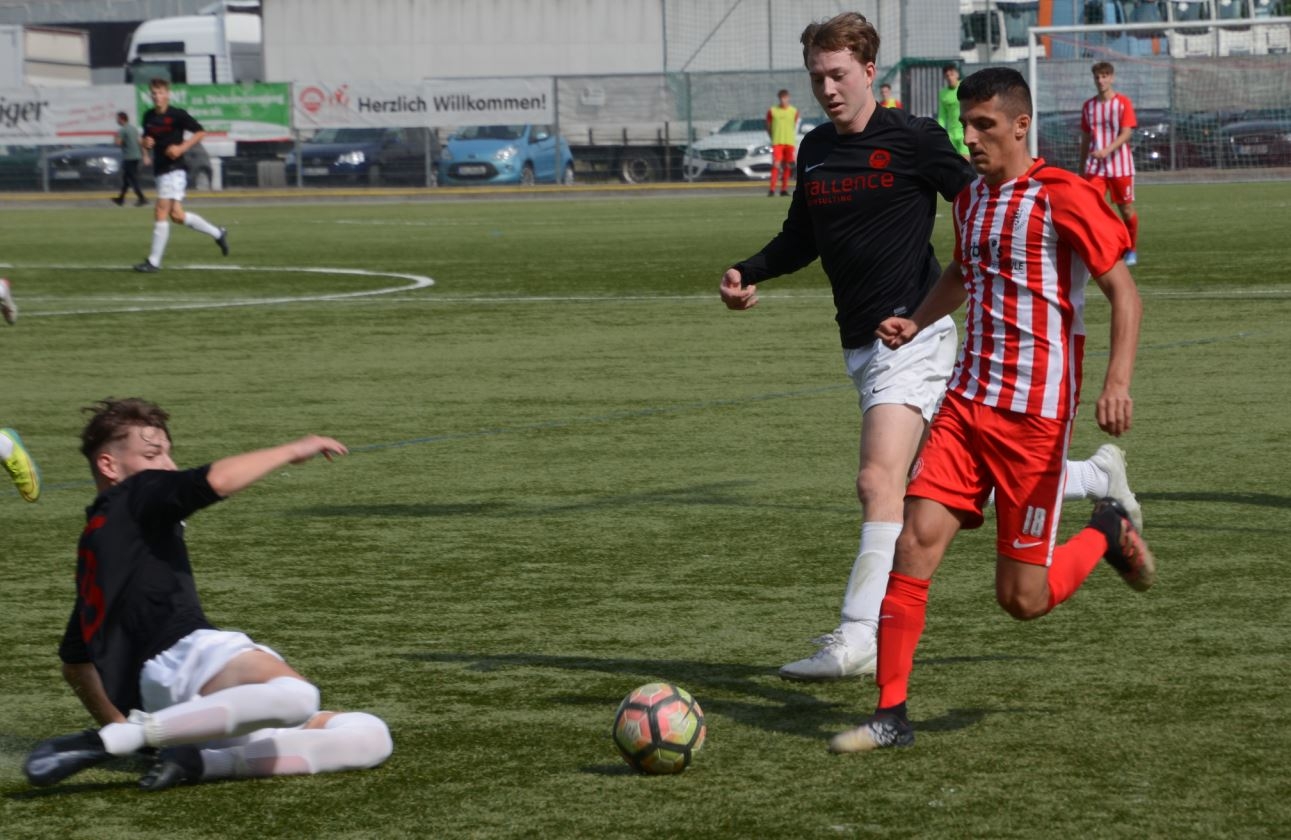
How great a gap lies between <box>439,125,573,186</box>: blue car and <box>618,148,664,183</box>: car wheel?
49.3 inches

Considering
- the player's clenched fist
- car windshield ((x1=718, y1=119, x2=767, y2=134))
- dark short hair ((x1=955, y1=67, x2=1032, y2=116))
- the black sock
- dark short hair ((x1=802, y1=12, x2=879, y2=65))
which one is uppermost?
car windshield ((x1=718, y1=119, x2=767, y2=134))

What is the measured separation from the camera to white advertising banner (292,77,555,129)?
4647cm

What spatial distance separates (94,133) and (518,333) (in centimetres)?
3441

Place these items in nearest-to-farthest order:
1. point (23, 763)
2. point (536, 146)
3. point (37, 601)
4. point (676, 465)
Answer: point (23, 763)
point (37, 601)
point (676, 465)
point (536, 146)

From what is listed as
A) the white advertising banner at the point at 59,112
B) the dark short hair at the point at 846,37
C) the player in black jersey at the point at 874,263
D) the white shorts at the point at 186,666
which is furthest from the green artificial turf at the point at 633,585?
the white advertising banner at the point at 59,112

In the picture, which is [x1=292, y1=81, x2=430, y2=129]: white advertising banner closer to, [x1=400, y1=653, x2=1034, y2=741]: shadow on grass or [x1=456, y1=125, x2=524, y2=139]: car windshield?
[x1=456, y1=125, x2=524, y2=139]: car windshield

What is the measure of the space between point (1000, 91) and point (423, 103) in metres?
42.4

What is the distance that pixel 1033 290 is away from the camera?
5484mm

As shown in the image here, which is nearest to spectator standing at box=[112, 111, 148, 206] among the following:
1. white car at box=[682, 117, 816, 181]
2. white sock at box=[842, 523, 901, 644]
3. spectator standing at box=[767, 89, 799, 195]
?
white car at box=[682, 117, 816, 181]

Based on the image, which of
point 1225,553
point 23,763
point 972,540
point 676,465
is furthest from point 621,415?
point 23,763

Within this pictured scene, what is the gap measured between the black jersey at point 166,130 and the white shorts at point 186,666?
19.8 meters

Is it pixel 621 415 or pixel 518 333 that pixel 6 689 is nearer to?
pixel 621 415

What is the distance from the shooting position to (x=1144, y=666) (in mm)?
6039

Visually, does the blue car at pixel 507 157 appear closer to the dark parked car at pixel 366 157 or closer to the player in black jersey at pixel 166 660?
the dark parked car at pixel 366 157
